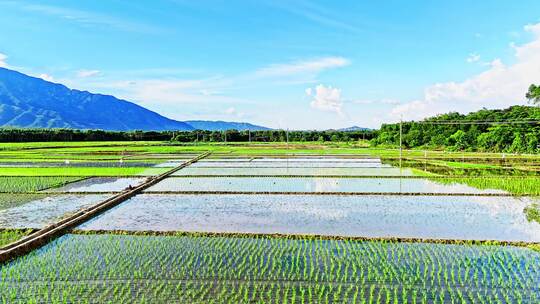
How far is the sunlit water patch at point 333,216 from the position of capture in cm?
871

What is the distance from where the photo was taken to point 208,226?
358 inches

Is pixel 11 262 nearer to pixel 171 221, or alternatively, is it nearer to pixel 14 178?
pixel 171 221

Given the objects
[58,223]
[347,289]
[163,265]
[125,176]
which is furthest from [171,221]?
[125,176]

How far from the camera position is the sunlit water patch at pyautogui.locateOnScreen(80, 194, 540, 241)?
8711 mm

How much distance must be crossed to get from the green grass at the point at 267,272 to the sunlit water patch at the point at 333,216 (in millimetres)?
976

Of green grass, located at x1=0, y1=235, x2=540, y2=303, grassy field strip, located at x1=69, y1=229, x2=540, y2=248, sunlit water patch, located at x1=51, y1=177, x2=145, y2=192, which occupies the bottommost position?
green grass, located at x1=0, y1=235, x2=540, y2=303

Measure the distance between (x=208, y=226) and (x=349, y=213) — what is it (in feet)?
11.5

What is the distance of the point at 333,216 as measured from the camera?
998 centimetres

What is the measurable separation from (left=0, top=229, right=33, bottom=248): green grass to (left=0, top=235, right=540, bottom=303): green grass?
2.48 feet

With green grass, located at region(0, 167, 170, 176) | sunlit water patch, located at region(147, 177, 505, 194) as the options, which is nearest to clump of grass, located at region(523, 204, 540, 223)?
sunlit water patch, located at region(147, 177, 505, 194)

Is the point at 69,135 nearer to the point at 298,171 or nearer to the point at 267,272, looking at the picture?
the point at 298,171

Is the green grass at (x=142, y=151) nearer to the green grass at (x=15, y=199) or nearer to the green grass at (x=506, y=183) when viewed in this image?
the green grass at (x=506, y=183)

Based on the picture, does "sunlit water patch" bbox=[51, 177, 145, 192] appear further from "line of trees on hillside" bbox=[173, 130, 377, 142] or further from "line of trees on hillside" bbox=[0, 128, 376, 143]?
"line of trees on hillside" bbox=[173, 130, 377, 142]

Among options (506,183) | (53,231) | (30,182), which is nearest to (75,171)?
(30,182)
